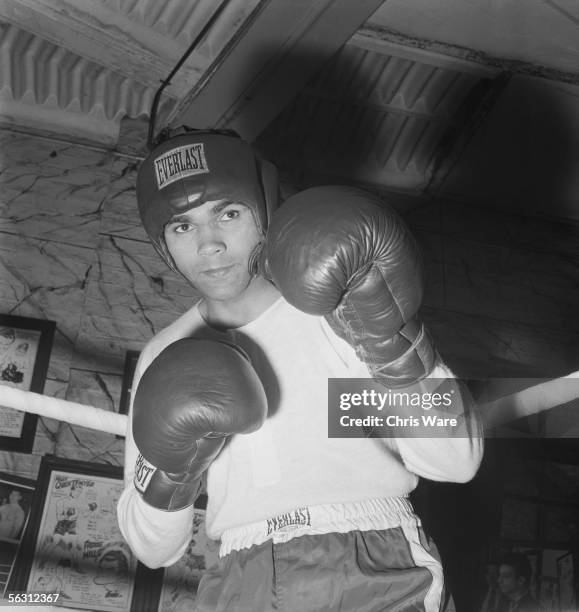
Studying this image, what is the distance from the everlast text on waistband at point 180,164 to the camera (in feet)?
4.18

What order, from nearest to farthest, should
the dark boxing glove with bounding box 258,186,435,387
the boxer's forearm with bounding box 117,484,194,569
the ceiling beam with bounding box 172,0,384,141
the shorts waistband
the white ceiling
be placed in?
the dark boxing glove with bounding box 258,186,435,387 → the shorts waistband → the boxer's forearm with bounding box 117,484,194,569 → the ceiling beam with bounding box 172,0,384,141 → the white ceiling

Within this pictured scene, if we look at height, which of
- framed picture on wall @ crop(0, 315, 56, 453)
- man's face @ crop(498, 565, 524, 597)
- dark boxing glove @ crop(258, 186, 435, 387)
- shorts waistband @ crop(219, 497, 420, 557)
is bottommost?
man's face @ crop(498, 565, 524, 597)

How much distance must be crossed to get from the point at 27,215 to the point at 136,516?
1.47 meters

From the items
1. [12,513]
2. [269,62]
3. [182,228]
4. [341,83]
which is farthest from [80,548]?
[341,83]

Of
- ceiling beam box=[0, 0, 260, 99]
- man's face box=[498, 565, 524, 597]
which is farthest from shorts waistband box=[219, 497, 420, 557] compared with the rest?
ceiling beam box=[0, 0, 260, 99]

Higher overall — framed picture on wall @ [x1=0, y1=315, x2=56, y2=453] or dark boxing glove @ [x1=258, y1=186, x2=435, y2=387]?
dark boxing glove @ [x1=258, y1=186, x2=435, y2=387]

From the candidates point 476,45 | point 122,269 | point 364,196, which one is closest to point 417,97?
point 476,45

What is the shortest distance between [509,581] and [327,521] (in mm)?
1340

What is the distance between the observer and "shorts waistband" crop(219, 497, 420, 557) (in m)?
1.08

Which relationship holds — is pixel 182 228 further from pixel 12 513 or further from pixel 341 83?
pixel 341 83

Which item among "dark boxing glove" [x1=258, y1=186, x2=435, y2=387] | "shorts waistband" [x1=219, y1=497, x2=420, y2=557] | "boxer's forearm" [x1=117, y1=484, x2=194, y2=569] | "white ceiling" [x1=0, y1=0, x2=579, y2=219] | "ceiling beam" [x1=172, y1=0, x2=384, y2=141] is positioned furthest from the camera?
"white ceiling" [x1=0, y1=0, x2=579, y2=219]

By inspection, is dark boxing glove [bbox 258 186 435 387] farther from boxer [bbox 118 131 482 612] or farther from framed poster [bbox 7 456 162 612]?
framed poster [bbox 7 456 162 612]

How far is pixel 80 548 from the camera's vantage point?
2.07 meters

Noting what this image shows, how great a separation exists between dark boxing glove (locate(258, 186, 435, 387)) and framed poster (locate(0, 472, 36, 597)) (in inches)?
53.6
